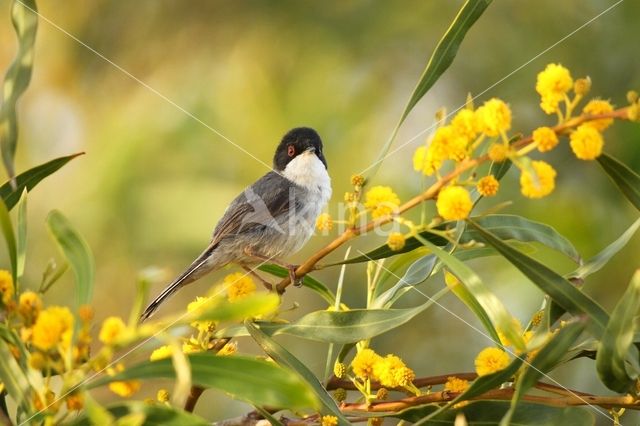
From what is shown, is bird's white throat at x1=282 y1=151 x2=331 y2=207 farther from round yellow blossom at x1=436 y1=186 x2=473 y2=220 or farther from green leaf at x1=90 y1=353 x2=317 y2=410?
green leaf at x1=90 y1=353 x2=317 y2=410

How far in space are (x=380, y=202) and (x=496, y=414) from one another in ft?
1.27

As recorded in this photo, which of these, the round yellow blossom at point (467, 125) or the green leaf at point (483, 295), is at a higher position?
the round yellow blossom at point (467, 125)

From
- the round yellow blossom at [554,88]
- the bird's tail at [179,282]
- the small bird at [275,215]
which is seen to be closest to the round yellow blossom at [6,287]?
the round yellow blossom at [554,88]

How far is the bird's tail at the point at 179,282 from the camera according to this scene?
262 cm

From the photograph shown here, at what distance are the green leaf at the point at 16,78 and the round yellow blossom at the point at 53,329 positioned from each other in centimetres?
37

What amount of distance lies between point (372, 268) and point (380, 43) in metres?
3.68

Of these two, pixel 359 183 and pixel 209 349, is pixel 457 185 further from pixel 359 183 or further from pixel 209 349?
pixel 209 349

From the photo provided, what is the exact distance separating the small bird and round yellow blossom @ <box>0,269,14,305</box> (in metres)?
1.58

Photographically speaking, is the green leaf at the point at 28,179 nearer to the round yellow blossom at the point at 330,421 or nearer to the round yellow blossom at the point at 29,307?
the round yellow blossom at the point at 29,307

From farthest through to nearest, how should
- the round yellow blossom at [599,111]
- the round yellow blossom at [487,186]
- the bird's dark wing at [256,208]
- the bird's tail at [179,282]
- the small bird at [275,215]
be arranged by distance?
the bird's dark wing at [256,208] < the small bird at [275,215] < the bird's tail at [179,282] < the round yellow blossom at [487,186] < the round yellow blossom at [599,111]

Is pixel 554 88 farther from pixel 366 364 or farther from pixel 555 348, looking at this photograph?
pixel 366 364

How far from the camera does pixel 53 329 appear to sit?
41.1 inches

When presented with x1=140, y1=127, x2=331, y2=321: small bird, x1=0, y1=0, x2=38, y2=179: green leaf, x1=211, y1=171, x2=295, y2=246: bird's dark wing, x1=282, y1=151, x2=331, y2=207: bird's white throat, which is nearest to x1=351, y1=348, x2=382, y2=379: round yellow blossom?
x1=0, y1=0, x2=38, y2=179: green leaf

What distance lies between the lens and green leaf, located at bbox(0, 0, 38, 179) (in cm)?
136
